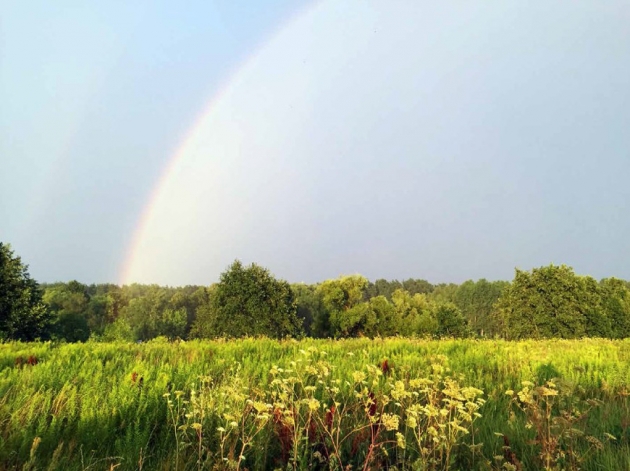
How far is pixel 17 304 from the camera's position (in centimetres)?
2783

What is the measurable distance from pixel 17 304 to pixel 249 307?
59.0 feet

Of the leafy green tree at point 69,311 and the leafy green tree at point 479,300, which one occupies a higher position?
the leafy green tree at point 479,300

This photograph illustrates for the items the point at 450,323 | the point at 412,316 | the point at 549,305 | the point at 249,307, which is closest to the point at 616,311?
the point at 549,305

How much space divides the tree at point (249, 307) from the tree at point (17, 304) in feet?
46.7

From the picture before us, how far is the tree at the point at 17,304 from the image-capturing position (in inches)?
1080

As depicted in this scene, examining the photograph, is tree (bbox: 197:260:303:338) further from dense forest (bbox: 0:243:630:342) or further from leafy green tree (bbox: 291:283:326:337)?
leafy green tree (bbox: 291:283:326:337)

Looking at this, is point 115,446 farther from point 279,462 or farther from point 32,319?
point 32,319

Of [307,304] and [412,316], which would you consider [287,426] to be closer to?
[412,316]

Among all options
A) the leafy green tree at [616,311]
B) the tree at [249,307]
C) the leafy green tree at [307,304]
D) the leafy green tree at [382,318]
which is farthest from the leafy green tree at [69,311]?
the leafy green tree at [616,311]

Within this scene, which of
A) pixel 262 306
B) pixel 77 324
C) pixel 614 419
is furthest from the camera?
pixel 77 324

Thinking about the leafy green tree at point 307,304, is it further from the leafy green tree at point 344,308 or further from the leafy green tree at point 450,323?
the leafy green tree at point 450,323

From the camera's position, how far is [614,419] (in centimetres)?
473

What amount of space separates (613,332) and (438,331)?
830 inches

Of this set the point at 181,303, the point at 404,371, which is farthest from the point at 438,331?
the point at 181,303
